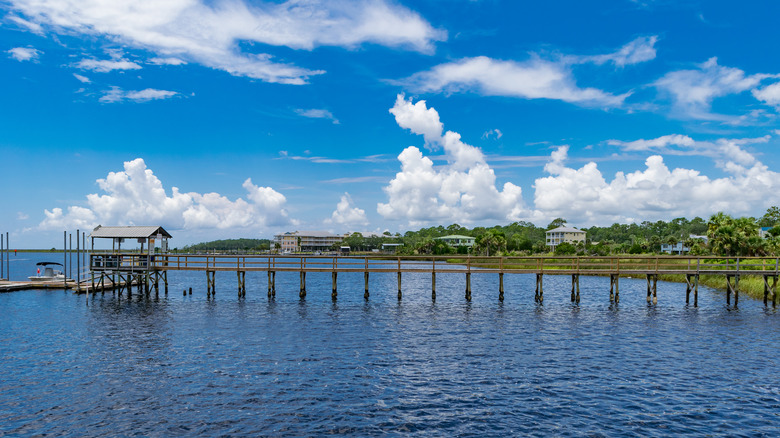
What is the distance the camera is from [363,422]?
584 inches

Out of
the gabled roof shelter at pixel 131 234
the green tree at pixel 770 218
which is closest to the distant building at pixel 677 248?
the green tree at pixel 770 218

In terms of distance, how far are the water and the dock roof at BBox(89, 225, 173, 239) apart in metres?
11.0

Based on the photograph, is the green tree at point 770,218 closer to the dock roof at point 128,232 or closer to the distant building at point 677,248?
the distant building at point 677,248

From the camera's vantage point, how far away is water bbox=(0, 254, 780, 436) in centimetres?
1477

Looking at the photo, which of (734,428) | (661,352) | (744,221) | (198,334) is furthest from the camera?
(744,221)

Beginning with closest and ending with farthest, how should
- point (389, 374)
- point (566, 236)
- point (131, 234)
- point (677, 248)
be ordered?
point (389, 374) → point (131, 234) → point (677, 248) → point (566, 236)

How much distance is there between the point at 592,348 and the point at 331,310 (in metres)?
19.7

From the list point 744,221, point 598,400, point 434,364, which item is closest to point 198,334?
point 434,364

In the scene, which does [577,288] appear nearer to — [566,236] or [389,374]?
[389,374]

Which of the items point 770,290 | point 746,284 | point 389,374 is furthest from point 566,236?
point 389,374

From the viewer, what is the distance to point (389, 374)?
19.8 metres

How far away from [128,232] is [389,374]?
117 feet

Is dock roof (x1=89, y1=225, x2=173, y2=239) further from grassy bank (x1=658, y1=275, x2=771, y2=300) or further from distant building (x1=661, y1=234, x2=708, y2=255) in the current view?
distant building (x1=661, y1=234, x2=708, y2=255)

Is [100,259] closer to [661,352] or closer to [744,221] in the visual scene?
[661,352]
